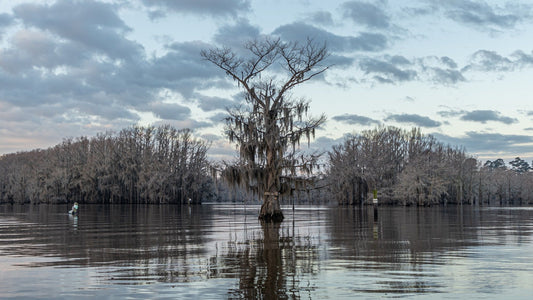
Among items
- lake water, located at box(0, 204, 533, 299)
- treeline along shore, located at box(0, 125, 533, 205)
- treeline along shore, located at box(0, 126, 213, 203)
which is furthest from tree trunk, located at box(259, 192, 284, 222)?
treeline along shore, located at box(0, 126, 213, 203)

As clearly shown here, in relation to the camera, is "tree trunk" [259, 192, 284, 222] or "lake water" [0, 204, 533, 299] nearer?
"lake water" [0, 204, 533, 299]

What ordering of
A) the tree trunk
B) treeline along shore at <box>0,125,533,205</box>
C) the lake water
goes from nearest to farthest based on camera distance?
the lake water → the tree trunk → treeline along shore at <box>0,125,533,205</box>

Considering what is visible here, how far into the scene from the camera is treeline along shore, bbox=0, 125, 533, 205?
98.9m

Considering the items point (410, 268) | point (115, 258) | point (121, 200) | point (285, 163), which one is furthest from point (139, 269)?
point (121, 200)

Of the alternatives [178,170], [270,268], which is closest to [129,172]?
[178,170]

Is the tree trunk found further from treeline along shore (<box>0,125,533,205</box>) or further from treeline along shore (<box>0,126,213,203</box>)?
treeline along shore (<box>0,126,213,203</box>)

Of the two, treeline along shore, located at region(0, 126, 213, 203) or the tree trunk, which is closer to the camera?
the tree trunk

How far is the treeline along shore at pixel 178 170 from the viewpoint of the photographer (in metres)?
98.9

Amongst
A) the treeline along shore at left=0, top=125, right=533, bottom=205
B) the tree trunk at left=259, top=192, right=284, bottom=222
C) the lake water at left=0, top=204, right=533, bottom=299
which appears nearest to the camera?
the lake water at left=0, top=204, right=533, bottom=299

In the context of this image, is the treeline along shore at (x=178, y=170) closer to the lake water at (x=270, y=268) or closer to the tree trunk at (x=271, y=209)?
the tree trunk at (x=271, y=209)

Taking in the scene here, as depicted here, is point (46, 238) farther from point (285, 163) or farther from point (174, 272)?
point (285, 163)

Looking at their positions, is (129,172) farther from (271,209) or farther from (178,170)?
(271,209)

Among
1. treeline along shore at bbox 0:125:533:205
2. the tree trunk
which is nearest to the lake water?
the tree trunk

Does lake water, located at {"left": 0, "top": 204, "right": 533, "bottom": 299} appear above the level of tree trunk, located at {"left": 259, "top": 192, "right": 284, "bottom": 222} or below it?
below
